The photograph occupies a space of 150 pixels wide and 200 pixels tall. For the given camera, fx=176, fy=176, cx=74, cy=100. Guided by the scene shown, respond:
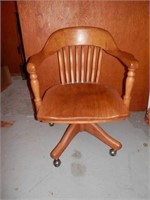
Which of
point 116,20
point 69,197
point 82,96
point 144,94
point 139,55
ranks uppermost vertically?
point 116,20

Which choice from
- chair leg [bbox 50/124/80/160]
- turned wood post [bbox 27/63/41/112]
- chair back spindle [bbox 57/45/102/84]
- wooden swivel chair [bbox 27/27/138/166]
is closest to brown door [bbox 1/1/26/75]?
wooden swivel chair [bbox 27/27/138/166]

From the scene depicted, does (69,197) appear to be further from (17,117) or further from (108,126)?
(17,117)

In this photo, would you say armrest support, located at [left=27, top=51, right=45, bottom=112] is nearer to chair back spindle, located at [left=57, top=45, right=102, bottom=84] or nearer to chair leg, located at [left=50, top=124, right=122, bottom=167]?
chair back spindle, located at [left=57, top=45, right=102, bottom=84]

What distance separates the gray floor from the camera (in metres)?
1.03

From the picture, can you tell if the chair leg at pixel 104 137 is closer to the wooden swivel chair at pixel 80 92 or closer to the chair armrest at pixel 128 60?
the wooden swivel chair at pixel 80 92

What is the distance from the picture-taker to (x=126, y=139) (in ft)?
4.56

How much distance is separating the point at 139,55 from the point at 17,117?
1.25 meters

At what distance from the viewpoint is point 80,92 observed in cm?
112

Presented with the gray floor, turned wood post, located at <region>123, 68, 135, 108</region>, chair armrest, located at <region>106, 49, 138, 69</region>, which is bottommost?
the gray floor

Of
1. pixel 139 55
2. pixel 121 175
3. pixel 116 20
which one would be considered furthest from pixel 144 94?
pixel 121 175

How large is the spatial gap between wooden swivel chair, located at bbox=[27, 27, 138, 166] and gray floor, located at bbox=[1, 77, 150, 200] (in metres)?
0.10

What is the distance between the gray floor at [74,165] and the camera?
103cm

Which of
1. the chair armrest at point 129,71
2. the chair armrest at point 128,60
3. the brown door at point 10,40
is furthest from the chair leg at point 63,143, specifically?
the brown door at point 10,40

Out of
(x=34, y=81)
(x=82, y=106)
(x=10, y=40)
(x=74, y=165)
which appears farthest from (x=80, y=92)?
(x=10, y=40)
